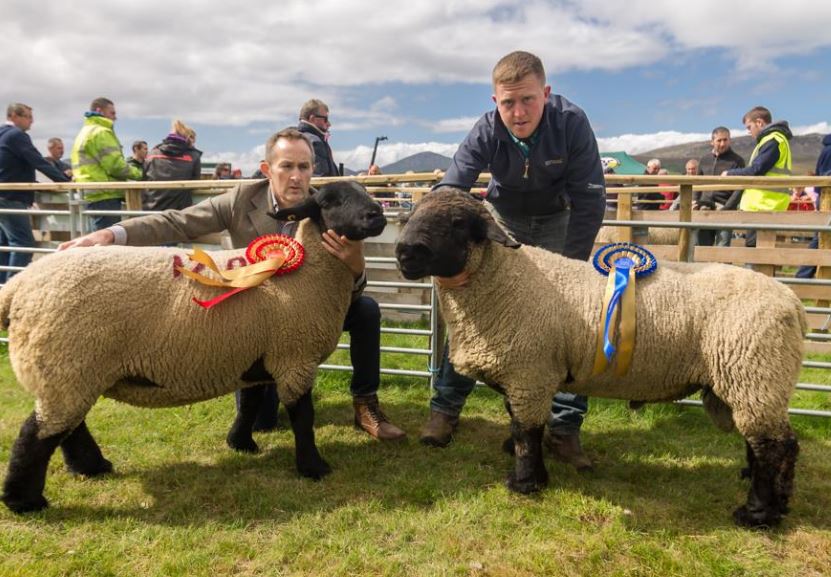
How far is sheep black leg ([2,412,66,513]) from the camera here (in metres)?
2.96

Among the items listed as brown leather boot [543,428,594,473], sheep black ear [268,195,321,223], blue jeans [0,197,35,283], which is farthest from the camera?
blue jeans [0,197,35,283]

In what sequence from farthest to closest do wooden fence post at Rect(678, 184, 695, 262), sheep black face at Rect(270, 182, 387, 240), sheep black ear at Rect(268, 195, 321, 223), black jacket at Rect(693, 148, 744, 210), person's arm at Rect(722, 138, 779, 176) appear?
black jacket at Rect(693, 148, 744, 210), person's arm at Rect(722, 138, 779, 176), wooden fence post at Rect(678, 184, 695, 262), sheep black ear at Rect(268, 195, 321, 223), sheep black face at Rect(270, 182, 387, 240)

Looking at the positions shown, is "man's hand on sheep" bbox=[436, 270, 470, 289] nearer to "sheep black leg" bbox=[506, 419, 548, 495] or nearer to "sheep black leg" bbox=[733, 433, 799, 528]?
"sheep black leg" bbox=[506, 419, 548, 495]

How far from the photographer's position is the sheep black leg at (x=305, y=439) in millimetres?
3439

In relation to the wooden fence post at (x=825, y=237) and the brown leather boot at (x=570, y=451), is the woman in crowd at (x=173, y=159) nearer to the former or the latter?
the brown leather boot at (x=570, y=451)

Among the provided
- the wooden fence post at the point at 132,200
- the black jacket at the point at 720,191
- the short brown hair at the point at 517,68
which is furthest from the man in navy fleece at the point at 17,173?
the black jacket at the point at 720,191

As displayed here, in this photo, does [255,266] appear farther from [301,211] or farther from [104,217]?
[104,217]

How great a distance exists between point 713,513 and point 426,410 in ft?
7.14

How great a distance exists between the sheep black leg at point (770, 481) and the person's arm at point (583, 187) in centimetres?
141

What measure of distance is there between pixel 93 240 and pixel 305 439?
1659 millimetres

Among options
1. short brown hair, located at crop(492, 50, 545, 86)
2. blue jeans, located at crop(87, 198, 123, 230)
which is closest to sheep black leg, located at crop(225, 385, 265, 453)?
short brown hair, located at crop(492, 50, 545, 86)

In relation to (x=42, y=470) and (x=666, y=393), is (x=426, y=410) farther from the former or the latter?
(x=42, y=470)

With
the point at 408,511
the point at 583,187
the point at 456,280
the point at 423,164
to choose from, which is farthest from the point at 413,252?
the point at 423,164

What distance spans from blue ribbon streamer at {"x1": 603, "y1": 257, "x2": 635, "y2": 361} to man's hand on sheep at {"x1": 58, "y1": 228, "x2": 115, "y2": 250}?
111 inches
